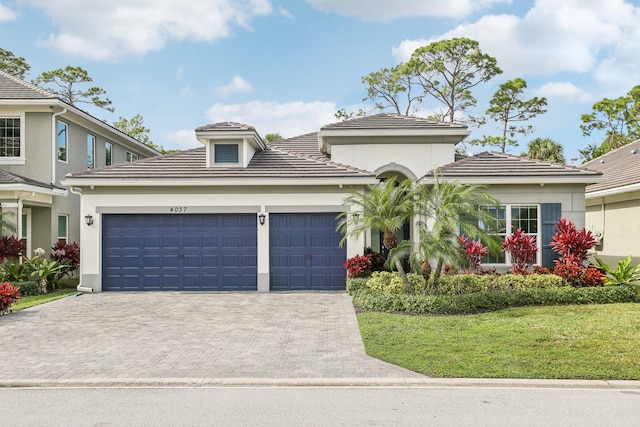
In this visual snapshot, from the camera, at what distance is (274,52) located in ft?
77.4

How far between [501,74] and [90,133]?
2809cm

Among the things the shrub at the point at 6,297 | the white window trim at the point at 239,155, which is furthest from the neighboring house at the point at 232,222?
the shrub at the point at 6,297

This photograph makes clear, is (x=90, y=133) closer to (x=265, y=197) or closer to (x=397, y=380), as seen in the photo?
(x=265, y=197)

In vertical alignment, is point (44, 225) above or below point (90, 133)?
below

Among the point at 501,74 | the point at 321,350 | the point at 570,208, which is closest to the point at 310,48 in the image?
the point at 570,208

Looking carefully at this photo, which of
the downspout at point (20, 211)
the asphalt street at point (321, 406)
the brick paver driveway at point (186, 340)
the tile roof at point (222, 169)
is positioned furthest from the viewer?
the downspout at point (20, 211)

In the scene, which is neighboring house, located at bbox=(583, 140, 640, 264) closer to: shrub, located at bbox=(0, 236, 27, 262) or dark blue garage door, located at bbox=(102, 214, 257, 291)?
dark blue garage door, located at bbox=(102, 214, 257, 291)

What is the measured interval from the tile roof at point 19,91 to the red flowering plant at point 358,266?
38.5 ft

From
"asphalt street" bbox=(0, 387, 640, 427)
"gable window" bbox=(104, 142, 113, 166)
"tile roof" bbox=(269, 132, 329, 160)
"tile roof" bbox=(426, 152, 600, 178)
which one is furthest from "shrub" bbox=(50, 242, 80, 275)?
"tile roof" bbox=(426, 152, 600, 178)

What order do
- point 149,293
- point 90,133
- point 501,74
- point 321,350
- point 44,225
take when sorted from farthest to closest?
point 501,74
point 90,133
point 44,225
point 149,293
point 321,350

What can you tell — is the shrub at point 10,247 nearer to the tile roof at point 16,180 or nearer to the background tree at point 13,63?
the tile roof at point 16,180

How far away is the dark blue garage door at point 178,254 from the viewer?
1582 cm

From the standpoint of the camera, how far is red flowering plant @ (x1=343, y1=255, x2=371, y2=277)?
591 inches

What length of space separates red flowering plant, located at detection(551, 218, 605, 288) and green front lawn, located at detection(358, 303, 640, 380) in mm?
1860
